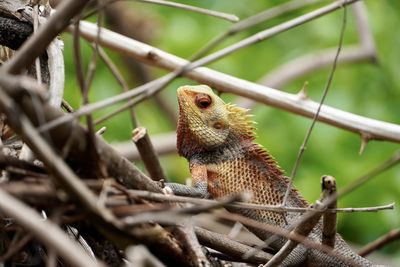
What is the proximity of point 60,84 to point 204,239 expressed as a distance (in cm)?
80

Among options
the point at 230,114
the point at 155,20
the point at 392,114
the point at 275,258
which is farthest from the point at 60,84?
the point at 392,114

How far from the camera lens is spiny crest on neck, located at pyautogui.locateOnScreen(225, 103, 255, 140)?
14.4 feet

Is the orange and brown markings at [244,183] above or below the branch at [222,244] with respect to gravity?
above

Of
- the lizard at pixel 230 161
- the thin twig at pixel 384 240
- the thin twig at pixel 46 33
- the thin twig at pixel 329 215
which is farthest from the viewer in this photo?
Result: the lizard at pixel 230 161

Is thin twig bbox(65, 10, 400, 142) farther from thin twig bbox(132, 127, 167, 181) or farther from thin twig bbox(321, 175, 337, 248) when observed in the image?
thin twig bbox(321, 175, 337, 248)

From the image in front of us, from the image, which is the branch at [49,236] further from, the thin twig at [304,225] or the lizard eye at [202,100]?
the lizard eye at [202,100]

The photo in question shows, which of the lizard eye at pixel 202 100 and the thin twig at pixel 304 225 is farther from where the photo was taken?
Answer: the lizard eye at pixel 202 100

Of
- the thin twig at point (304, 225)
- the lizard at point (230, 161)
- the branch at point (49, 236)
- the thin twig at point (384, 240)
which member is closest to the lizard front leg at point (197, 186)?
the lizard at point (230, 161)

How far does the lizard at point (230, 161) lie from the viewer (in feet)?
13.5

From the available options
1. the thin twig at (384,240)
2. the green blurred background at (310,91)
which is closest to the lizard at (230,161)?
the thin twig at (384,240)

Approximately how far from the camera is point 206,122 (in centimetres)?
439

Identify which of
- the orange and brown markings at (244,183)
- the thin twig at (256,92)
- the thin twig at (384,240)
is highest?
the thin twig at (256,92)

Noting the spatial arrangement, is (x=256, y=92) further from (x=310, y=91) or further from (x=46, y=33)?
(x=310, y=91)

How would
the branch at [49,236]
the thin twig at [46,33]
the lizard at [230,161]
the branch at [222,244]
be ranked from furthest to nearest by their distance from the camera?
1. the lizard at [230,161]
2. the branch at [222,244]
3. the thin twig at [46,33]
4. the branch at [49,236]
